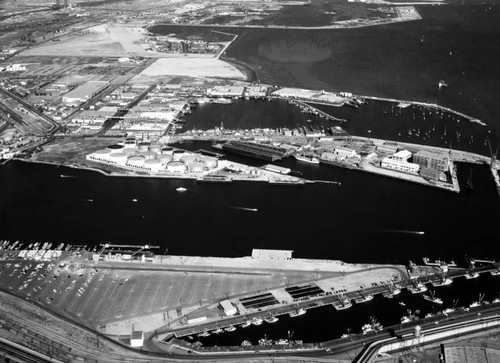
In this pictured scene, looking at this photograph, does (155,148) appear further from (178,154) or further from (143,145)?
(178,154)

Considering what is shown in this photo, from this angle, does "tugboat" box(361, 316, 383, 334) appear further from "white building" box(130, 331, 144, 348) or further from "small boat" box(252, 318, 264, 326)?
"white building" box(130, 331, 144, 348)

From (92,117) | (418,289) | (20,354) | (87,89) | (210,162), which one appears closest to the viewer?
(20,354)

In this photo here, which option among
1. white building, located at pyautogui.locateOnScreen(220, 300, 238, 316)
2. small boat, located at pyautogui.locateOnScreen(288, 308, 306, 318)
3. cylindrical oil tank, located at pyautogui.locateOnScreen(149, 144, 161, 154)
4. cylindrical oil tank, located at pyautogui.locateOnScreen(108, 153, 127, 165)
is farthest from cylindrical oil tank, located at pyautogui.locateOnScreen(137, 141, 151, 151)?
small boat, located at pyautogui.locateOnScreen(288, 308, 306, 318)

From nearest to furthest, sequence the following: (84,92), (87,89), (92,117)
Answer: (92,117)
(84,92)
(87,89)

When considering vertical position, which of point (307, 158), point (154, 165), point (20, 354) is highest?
point (20, 354)

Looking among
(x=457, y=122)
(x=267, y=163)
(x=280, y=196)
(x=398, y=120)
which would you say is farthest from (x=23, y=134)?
(x=457, y=122)

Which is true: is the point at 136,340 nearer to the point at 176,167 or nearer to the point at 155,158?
the point at 176,167

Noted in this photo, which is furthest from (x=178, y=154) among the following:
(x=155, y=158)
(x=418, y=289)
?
(x=418, y=289)

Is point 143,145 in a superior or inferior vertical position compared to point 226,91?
superior

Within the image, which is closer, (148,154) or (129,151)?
(148,154)
